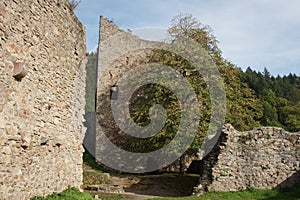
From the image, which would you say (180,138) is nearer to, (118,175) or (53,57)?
(118,175)

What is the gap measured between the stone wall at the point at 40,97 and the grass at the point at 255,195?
5288mm

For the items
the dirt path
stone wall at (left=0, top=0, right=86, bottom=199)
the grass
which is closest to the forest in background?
the dirt path

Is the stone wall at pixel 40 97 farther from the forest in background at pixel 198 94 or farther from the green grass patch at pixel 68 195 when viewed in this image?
the forest in background at pixel 198 94

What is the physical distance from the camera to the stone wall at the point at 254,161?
1191 centimetres

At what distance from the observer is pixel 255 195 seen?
11273 millimetres

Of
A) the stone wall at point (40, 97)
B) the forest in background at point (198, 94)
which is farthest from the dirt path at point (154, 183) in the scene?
the stone wall at point (40, 97)

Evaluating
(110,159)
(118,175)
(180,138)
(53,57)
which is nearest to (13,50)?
(53,57)

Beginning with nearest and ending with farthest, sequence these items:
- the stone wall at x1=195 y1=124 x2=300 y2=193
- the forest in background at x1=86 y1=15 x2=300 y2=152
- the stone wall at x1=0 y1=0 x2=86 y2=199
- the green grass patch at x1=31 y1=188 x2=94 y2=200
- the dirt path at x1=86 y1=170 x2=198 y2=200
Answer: the stone wall at x1=0 y1=0 x2=86 y2=199
the green grass patch at x1=31 y1=188 x2=94 y2=200
the stone wall at x1=195 y1=124 x2=300 y2=193
the dirt path at x1=86 y1=170 x2=198 y2=200
the forest in background at x1=86 y1=15 x2=300 y2=152

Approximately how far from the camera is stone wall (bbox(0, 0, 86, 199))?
16.1 feet

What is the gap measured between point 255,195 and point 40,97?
8.57 metres

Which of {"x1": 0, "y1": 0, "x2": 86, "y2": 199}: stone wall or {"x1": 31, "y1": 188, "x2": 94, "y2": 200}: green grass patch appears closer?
{"x1": 0, "y1": 0, "x2": 86, "y2": 199}: stone wall

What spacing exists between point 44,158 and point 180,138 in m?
9.64

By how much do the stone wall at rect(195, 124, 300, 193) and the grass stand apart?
29 centimetres

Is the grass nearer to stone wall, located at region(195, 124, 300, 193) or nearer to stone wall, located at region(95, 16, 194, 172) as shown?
stone wall, located at region(195, 124, 300, 193)
